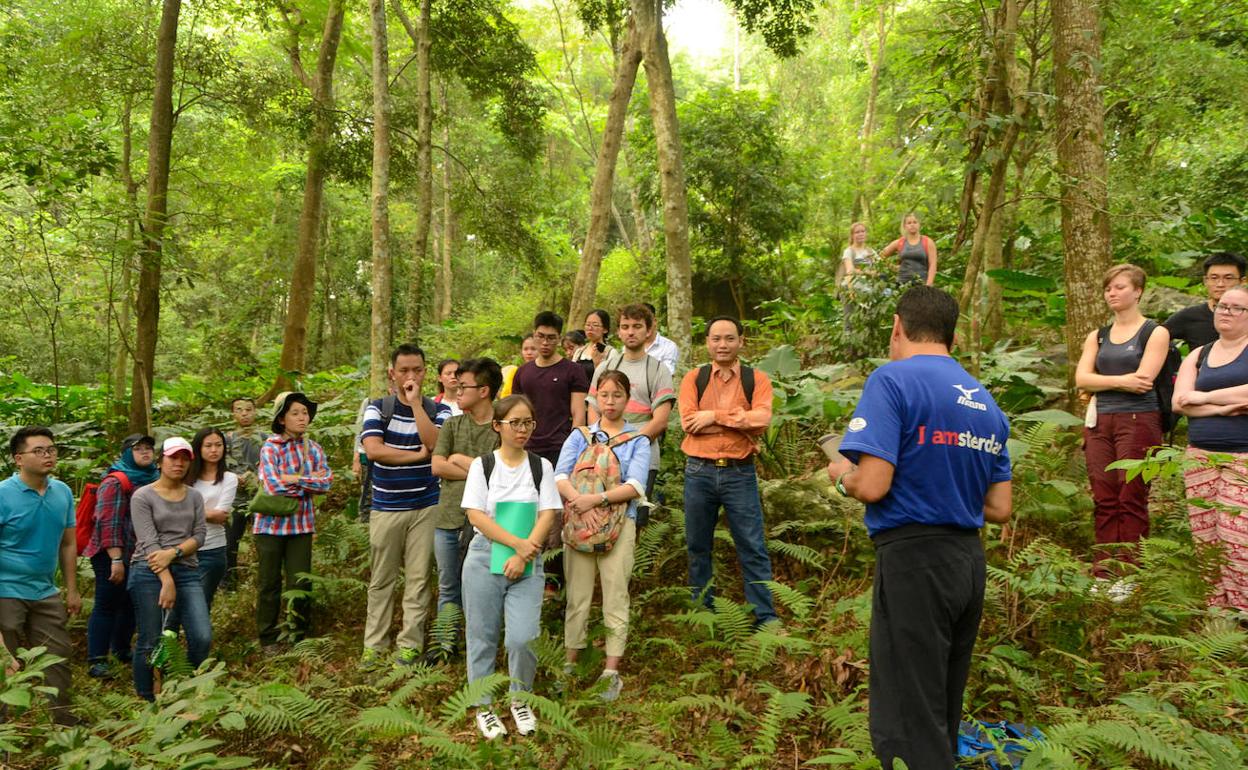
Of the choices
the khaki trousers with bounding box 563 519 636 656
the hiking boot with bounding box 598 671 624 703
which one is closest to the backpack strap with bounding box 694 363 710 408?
the khaki trousers with bounding box 563 519 636 656

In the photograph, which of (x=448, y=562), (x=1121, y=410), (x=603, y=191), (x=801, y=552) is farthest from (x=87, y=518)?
(x=1121, y=410)

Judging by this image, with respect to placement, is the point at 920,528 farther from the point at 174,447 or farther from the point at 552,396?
the point at 174,447

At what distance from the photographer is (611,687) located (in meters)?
4.32

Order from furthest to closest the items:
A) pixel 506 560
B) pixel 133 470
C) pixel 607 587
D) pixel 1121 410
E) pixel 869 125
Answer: pixel 869 125, pixel 133 470, pixel 1121 410, pixel 607 587, pixel 506 560

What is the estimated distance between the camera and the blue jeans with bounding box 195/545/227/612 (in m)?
5.57

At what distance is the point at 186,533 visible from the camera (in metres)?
5.19

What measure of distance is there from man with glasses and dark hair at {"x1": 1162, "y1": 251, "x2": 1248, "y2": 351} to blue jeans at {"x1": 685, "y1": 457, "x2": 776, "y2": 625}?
9.77 feet

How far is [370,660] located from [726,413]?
2.95 m

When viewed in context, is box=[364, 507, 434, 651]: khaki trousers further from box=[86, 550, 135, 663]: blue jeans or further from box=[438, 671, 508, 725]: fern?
box=[86, 550, 135, 663]: blue jeans

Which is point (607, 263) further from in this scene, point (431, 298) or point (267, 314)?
point (267, 314)

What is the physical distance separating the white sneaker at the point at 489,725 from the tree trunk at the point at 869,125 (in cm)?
1636

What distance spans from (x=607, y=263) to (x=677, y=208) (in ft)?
40.2

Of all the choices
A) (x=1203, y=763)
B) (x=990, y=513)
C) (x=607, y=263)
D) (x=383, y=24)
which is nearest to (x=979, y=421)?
(x=990, y=513)

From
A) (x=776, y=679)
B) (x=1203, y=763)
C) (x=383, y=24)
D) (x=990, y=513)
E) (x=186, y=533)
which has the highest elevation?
(x=383, y=24)
